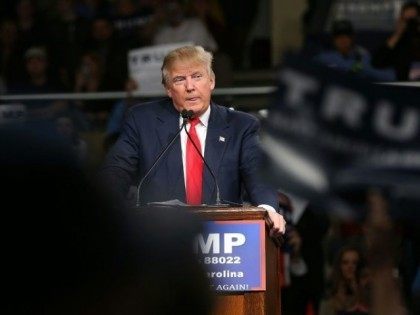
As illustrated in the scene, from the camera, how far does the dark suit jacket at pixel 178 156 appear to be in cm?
565

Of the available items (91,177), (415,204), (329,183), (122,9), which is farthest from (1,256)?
(122,9)

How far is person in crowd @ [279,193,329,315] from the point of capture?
9289 millimetres

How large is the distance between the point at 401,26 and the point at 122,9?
10.9ft

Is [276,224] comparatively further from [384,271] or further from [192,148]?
[384,271]

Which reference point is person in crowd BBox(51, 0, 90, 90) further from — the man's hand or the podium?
the podium

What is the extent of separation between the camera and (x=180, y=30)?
11789 millimetres

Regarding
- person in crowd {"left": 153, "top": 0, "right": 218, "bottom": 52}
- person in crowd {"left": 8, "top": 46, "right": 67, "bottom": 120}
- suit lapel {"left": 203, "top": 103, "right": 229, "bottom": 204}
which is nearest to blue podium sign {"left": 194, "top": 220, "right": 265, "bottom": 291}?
suit lapel {"left": 203, "top": 103, "right": 229, "bottom": 204}

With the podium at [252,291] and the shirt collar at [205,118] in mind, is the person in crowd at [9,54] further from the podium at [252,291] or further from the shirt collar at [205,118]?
the podium at [252,291]

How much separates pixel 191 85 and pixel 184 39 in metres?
6.10

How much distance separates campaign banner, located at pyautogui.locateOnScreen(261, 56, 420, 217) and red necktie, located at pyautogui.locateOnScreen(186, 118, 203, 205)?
1.00ft

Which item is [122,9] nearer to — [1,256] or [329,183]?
[329,183]

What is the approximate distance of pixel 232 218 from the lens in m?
4.77

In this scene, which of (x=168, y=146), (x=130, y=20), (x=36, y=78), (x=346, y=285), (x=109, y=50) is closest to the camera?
(x=168, y=146)

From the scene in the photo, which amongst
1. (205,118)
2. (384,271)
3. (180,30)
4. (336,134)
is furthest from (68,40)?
(205,118)
